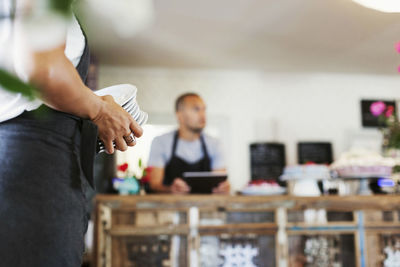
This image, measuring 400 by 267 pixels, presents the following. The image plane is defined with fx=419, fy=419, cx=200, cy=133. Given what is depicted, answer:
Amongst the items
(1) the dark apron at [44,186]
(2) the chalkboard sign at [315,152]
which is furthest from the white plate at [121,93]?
(2) the chalkboard sign at [315,152]

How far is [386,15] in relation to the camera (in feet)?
13.6

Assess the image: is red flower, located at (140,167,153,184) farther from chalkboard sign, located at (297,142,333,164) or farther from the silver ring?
chalkboard sign, located at (297,142,333,164)

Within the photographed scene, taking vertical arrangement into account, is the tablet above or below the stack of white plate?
below

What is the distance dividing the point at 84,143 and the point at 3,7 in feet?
1.10

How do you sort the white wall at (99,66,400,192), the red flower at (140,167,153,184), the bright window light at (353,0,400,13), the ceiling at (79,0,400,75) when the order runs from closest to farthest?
the bright window light at (353,0,400,13)
the red flower at (140,167,153,184)
the ceiling at (79,0,400,75)
the white wall at (99,66,400,192)

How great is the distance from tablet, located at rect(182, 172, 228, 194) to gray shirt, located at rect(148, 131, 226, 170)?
829 millimetres

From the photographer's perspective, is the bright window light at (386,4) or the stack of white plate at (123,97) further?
the bright window light at (386,4)

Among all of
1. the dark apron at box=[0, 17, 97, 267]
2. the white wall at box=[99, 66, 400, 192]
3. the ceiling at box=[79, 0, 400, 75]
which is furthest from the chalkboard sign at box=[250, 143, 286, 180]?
the dark apron at box=[0, 17, 97, 267]

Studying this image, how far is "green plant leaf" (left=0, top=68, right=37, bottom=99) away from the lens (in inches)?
7.9

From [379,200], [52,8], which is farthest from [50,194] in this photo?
[379,200]

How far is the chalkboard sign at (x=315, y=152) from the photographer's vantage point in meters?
5.98

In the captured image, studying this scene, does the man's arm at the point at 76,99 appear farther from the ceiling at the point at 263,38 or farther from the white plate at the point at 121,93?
the ceiling at the point at 263,38

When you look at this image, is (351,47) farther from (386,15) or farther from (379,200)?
(379,200)

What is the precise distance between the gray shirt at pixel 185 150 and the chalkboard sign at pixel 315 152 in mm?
2665
